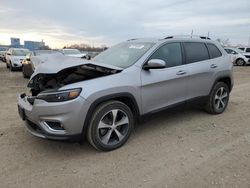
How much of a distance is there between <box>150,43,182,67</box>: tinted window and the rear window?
1.03 m

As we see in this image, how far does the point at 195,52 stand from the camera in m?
5.47

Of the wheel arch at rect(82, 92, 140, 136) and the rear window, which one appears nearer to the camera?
the wheel arch at rect(82, 92, 140, 136)

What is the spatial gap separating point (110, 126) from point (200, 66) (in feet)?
7.86

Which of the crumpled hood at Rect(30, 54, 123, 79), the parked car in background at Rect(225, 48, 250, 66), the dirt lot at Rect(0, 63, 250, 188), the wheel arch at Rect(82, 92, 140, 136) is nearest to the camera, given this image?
the dirt lot at Rect(0, 63, 250, 188)

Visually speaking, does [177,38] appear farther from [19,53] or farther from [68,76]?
A: [19,53]

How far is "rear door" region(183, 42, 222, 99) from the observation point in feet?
17.1

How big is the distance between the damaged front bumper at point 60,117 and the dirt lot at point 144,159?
1.33 feet

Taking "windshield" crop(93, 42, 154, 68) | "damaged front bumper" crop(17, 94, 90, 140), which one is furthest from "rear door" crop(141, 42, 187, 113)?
"damaged front bumper" crop(17, 94, 90, 140)

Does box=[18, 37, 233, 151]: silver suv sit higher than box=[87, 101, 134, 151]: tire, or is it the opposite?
box=[18, 37, 233, 151]: silver suv

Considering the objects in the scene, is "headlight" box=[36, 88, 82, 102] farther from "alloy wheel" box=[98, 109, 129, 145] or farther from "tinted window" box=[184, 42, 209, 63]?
"tinted window" box=[184, 42, 209, 63]

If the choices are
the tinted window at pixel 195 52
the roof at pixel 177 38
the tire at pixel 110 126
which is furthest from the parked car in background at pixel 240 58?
the tire at pixel 110 126

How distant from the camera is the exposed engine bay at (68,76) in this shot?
411cm

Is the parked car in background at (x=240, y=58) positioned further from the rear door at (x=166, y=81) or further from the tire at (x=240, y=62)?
the rear door at (x=166, y=81)

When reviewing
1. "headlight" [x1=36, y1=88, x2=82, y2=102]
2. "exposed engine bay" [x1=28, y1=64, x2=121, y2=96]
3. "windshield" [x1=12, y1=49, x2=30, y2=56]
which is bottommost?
"headlight" [x1=36, y1=88, x2=82, y2=102]
